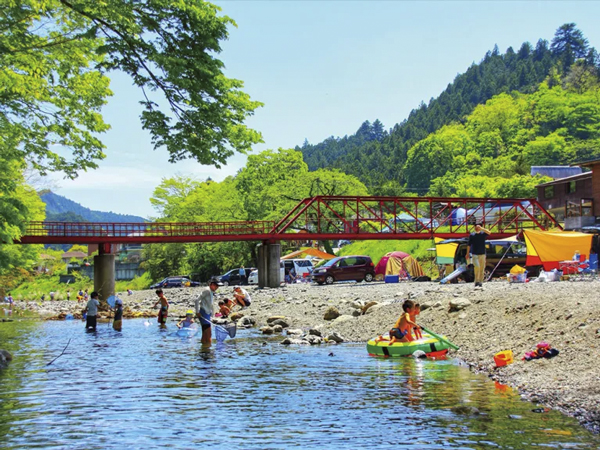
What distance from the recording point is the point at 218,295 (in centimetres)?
4016

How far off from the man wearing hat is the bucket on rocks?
23.4ft

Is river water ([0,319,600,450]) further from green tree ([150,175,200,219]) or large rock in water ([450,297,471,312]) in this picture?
green tree ([150,175,200,219])

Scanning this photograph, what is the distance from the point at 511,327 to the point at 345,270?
2757cm

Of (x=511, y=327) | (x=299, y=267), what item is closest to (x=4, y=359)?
(x=511, y=327)

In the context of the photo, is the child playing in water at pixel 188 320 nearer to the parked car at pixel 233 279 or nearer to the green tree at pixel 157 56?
the green tree at pixel 157 56

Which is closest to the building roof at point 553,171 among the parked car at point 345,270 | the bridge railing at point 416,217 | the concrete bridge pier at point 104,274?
the bridge railing at point 416,217

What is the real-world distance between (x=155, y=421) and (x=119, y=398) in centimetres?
197

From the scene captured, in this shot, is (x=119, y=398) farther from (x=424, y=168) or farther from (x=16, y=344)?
(x=424, y=168)

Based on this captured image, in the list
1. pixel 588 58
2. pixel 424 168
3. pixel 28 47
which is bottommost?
pixel 28 47

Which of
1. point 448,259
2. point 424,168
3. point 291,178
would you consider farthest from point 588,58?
point 448,259

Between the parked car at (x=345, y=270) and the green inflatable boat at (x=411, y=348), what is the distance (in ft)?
88.3

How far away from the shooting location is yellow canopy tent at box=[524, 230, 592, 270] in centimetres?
2691

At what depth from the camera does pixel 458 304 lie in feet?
56.1

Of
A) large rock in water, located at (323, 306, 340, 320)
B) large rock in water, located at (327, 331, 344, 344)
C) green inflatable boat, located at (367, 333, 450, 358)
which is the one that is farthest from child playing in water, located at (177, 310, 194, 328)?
green inflatable boat, located at (367, 333, 450, 358)
